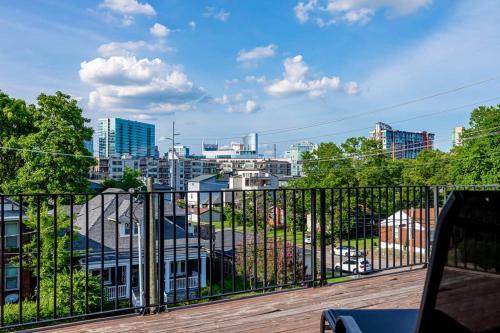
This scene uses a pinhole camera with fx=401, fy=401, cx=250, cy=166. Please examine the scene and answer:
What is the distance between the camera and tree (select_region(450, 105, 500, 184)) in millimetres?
22734

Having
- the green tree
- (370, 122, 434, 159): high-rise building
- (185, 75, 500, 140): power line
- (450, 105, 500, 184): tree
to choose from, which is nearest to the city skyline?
(185, 75, 500, 140): power line

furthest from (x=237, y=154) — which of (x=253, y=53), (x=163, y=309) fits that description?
(x=163, y=309)

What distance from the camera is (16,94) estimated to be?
74.2 ft

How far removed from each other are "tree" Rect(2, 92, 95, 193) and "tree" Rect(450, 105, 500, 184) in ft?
71.4

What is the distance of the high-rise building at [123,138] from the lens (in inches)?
3479

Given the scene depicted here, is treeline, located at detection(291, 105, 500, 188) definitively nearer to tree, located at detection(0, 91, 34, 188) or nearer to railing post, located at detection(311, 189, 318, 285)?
tree, located at detection(0, 91, 34, 188)

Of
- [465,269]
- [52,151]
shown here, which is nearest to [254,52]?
[52,151]

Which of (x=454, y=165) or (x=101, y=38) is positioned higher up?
(x=101, y=38)

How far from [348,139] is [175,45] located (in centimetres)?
1451

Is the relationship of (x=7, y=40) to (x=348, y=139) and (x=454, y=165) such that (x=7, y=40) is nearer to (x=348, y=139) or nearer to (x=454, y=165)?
(x=348, y=139)

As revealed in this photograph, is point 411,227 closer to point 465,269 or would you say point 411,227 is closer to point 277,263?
point 277,263

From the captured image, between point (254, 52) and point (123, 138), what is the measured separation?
71.5 m

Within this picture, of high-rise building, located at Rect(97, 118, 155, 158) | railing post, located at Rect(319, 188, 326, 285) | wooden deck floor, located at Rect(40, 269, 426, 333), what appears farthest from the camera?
high-rise building, located at Rect(97, 118, 155, 158)

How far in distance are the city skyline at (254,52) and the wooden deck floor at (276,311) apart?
34.7 feet
